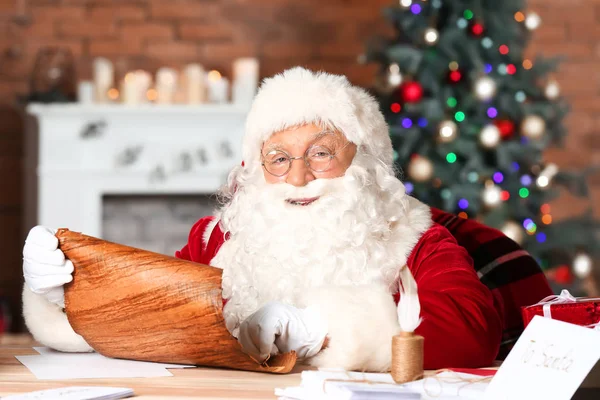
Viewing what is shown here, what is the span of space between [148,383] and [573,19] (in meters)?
4.58

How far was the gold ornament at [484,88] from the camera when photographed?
4070 mm

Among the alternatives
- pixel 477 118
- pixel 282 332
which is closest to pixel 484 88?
pixel 477 118

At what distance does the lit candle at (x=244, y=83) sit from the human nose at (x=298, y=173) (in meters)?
3.06

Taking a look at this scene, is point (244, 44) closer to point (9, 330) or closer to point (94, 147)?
point (94, 147)

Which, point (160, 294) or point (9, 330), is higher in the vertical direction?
point (160, 294)

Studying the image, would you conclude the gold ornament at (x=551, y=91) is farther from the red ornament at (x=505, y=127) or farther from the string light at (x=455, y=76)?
the string light at (x=455, y=76)

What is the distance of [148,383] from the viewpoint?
1.40 m

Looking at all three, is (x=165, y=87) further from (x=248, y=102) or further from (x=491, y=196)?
(x=491, y=196)

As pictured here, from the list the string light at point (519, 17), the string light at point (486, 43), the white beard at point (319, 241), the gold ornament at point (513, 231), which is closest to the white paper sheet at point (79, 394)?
the white beard at point (319, 241)

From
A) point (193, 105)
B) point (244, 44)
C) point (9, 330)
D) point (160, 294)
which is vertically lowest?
point (9, 330)

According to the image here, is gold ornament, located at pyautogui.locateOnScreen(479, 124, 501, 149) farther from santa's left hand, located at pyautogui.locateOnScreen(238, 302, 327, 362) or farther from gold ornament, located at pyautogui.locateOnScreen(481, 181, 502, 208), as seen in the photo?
santa's left hand, located at pyautogui.locateOnScreen(238, 302, 327, 362)

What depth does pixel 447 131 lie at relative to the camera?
13.4 feet

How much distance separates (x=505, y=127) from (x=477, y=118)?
15 cm

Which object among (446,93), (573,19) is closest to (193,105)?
(446,93)
